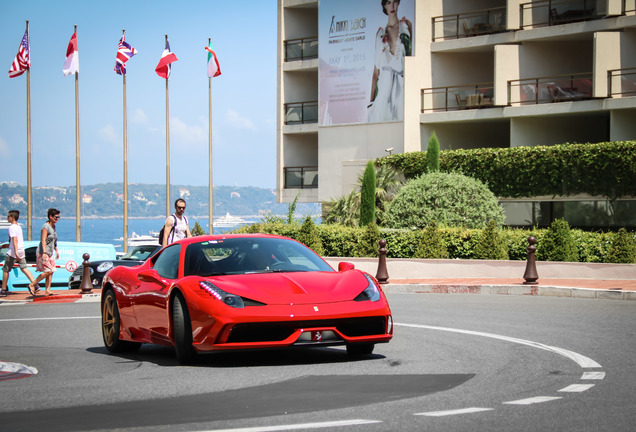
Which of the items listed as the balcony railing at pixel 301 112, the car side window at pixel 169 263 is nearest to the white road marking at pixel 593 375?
the car side window at pixel 169 263

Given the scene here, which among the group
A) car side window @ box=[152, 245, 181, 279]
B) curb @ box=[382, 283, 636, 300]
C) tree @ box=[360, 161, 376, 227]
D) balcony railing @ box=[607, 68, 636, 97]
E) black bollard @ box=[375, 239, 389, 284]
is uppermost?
balcony railing @ box=[607, 68, 636, 97]

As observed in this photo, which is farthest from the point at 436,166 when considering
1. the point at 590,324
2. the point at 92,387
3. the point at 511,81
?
→ the point at 92,387

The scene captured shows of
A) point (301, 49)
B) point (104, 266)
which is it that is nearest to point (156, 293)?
point (104, 266)

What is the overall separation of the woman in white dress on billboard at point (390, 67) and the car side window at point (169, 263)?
34.8m

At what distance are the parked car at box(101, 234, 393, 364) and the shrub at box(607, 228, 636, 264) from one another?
14.3 metres

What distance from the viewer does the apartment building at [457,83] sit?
36.8 metres

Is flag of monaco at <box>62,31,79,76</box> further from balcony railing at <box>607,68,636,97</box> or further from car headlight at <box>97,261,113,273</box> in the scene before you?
balcony railing at <box>607,68,636,97</box>

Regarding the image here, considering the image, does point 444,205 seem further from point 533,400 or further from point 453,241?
point 533,400

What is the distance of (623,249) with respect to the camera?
72.6 feet

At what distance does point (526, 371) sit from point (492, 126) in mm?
36422

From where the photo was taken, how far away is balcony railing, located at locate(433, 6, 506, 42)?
4066cm

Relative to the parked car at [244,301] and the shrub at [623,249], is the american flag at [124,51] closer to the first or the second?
the shrub at [623,249]

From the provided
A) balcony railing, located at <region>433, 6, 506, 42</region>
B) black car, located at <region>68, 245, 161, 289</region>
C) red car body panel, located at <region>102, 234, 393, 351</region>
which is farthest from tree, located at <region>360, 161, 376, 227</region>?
red car body panel, located at <region>102, 234, 393, 351</region>

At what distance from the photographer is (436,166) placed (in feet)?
121
